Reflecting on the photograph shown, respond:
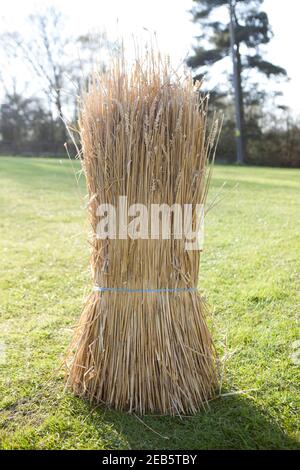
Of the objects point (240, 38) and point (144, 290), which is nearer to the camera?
point (144, 290)

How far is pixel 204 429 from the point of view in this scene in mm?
1775

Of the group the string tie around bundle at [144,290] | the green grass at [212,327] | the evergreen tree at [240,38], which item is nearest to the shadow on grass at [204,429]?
the green grass at [212,327]

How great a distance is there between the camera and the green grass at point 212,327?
5.75 feet

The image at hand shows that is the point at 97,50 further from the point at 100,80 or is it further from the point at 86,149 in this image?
the point at 86,149

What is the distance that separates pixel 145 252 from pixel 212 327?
102 centimetres

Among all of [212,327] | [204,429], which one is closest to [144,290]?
[204,429]

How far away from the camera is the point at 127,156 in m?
1.80

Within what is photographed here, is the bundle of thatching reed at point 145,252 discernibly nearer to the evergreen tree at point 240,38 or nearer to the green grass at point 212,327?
the green grass at point 212,327

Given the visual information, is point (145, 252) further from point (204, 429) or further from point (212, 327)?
point (212, 327)

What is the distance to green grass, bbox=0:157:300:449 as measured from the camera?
69.0 inches
